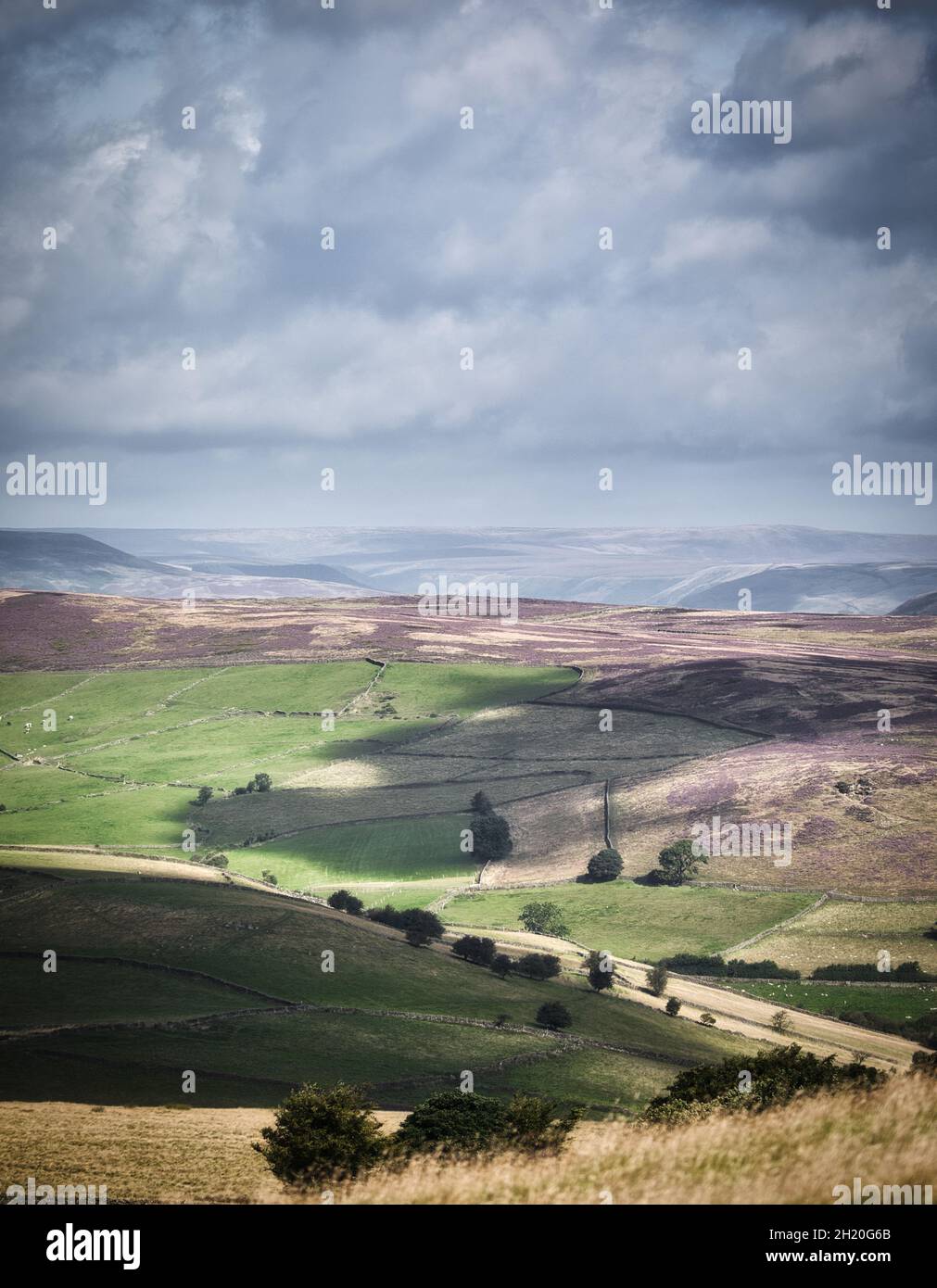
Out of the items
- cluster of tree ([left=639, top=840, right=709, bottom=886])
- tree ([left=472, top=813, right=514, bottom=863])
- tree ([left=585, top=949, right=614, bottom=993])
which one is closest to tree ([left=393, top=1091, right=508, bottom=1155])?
tree ([left=585, top=949, right=614, bottom=993])

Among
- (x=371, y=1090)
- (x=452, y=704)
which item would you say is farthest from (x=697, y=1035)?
(x=452, y=704)

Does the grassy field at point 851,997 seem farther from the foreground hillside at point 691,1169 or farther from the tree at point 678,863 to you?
the foreground hillside at point 691,1169

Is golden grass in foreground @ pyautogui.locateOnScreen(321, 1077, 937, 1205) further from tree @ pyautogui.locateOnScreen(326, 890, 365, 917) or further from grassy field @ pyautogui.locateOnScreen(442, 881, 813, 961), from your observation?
tree @ pyautogui.locateOnScreen(326, 890, 365, 917)

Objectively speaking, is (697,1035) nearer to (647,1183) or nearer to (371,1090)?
(371,1090)

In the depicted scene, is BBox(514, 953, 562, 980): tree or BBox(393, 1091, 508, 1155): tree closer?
BBox(393, 1091, 508, 1155): tree

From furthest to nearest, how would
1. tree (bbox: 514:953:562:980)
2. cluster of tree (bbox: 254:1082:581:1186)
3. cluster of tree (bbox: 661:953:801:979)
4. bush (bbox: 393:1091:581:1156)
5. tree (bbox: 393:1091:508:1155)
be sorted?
cluster of tree (bbox: 661:953:801:979), tree (bbox: 514:953:562:980), tree (bbox: 393:1091:508:1155), cluster of tree (bbox: 254:1082:581:1186), bush (bbox: 393:1091:581:1156)

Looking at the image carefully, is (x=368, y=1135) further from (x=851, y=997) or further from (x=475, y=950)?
(x=851, y=997)

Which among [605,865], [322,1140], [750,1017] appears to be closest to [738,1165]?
[322,1140]
